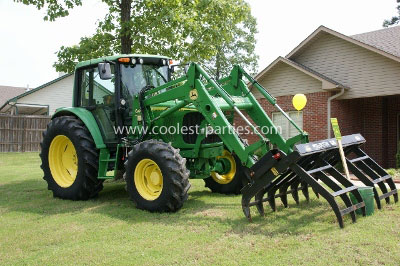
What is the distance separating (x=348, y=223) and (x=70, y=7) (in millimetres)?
8730

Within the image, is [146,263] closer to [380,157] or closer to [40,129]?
[380,157]

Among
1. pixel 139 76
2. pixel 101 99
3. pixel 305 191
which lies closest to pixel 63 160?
pixel 101 99

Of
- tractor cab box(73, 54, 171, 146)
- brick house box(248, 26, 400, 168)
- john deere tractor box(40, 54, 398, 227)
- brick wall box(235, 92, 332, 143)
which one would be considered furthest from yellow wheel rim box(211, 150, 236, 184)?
brick house box(248, 26, 400, 168)

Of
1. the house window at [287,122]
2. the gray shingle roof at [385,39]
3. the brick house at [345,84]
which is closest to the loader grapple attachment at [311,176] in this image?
the brick house at [345,84]

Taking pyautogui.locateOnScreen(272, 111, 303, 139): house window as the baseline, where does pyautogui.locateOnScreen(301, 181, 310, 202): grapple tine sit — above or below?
below

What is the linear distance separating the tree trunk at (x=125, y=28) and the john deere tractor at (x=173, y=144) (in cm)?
268

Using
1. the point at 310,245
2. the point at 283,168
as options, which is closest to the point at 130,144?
the point at 283,168

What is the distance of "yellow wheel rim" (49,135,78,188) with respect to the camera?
7.58 meters

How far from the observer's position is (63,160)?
775cm

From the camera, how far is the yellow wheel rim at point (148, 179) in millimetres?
6121

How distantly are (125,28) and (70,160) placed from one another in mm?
4037

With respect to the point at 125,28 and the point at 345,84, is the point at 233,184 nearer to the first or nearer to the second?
the point at 125,28

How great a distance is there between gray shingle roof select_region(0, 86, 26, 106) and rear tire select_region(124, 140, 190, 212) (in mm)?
31384

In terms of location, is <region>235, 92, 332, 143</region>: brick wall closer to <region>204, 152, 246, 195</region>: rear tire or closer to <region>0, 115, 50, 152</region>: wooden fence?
<region>204, 152, 246, 195</region>: rear tire
